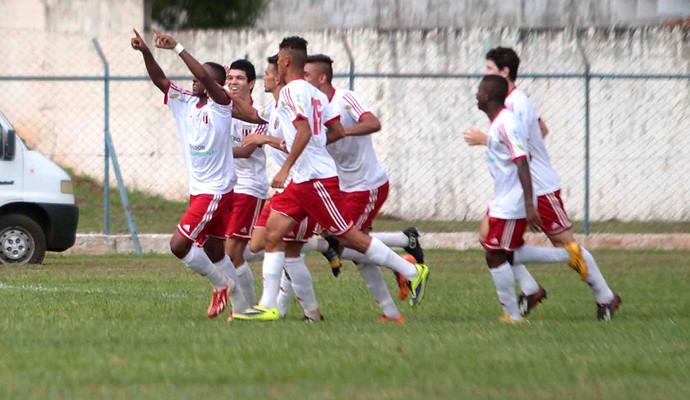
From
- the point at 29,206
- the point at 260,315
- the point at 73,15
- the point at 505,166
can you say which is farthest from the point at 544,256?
the point at 73,15

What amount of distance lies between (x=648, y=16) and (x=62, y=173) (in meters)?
16.9

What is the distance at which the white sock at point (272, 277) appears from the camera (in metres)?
10.2

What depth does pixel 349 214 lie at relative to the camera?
10625 millimetres

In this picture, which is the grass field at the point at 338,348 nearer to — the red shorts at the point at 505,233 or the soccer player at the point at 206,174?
the soccer player at the point at 206,174

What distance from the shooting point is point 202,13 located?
3012 centimetres

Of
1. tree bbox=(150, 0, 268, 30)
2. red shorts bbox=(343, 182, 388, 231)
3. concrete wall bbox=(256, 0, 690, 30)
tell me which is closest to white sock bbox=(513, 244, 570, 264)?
red shorts bbox=(343, 182, 388, 231)

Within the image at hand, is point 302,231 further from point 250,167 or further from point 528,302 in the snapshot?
point 528,302

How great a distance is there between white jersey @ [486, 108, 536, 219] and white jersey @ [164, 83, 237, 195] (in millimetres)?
1857

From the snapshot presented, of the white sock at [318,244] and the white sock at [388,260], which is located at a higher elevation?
the white sock at [388,260]

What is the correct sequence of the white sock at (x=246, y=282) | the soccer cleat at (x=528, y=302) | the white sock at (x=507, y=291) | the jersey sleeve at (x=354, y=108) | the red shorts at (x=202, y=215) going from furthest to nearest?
1. the white sock at (x=246, y=282)
2. the soccer cleat at (x=528, y=302)
3. the jersey sleeve at (x=354, y=108)
4. the white sock at (x=507, y=291)
5. the red shorts at (x=202, y=215)

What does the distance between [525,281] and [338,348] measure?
3.05 meters

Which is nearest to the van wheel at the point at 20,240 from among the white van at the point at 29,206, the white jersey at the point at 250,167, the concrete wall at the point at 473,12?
the white van at the point at 29,206

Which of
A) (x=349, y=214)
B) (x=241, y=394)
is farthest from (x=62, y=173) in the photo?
(x=241, y=394)

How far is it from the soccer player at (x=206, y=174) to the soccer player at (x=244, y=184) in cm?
56
